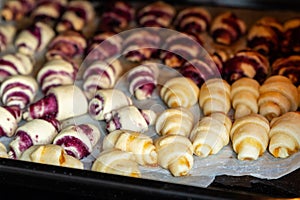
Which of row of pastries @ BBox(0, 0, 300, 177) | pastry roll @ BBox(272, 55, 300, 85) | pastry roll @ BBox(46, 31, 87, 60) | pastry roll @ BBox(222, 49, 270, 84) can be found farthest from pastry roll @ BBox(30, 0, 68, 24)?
pastry roll @ BBox(272, 55, 300, 85)

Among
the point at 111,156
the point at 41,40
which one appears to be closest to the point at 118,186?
the point at 111,156

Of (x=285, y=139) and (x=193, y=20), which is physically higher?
(x=193, y=20)

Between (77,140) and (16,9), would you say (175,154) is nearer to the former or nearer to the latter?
(77,140)

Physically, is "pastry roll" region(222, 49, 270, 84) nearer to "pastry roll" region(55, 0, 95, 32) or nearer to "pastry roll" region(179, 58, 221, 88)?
"pastry roll" region(179, 58, 221, 88)

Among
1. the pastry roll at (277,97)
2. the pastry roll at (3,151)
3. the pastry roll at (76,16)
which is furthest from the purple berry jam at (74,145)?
the pastry roll at (76,16)

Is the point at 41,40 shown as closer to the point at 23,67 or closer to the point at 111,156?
the point at 23,67

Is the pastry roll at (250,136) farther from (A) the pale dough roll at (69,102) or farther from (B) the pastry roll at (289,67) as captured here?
(A) the pale dough roll at (69,102)

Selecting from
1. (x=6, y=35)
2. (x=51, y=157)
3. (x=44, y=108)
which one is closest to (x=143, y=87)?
(x=44, y=108)
